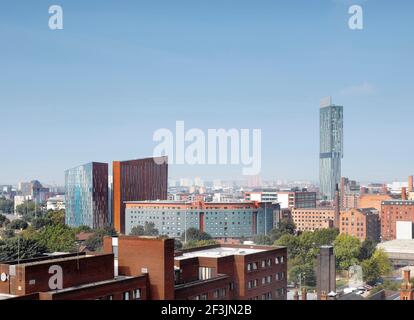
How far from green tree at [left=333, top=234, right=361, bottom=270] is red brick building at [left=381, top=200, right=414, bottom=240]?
6180 mm

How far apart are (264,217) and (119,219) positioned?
457cm

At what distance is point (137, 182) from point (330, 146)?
388 inches

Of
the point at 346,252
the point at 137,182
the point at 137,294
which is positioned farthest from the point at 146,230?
the point at 137,294

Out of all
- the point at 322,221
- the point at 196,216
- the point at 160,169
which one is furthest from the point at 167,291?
the point at 322,221

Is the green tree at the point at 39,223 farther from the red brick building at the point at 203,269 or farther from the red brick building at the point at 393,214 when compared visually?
the red brick building at the point at 393,214

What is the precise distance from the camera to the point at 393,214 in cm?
1828

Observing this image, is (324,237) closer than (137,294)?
No

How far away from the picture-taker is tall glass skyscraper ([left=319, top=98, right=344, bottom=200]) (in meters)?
16.9

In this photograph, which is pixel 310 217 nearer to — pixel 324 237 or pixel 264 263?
pixel 324 237

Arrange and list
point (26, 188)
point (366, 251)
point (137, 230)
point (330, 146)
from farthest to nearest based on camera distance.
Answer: point (26, 188) < point (330, 146) < point (137, 230) < point (366, 251)

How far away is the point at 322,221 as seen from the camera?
65.3ft

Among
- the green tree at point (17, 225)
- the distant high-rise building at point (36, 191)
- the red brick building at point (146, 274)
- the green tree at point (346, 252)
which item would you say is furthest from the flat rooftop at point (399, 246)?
the distant high-rise building at point (36, 191)

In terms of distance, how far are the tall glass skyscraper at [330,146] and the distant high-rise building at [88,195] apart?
6923 millimetres
